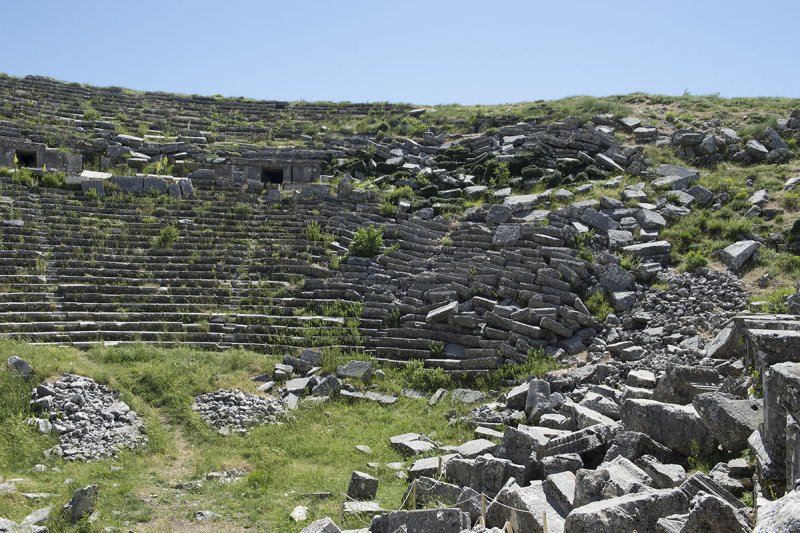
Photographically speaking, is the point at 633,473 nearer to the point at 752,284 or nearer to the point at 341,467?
the point at 341,467

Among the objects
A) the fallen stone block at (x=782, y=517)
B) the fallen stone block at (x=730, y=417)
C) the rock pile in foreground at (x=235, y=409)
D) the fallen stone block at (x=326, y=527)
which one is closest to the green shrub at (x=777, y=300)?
the fallen stone block at (x=730, y=417)

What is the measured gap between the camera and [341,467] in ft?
35.8

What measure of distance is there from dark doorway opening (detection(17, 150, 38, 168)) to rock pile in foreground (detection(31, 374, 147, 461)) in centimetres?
1452

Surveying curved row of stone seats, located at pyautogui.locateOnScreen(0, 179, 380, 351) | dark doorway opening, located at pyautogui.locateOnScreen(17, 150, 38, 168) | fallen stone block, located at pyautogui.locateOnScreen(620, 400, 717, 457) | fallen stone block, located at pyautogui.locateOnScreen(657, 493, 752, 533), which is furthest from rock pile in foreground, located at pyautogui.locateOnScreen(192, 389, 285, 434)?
dark doorway opening, located at pyautogui.locateOnScreen(17, 150, 38, 168)

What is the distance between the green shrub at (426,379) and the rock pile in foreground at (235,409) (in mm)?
2812

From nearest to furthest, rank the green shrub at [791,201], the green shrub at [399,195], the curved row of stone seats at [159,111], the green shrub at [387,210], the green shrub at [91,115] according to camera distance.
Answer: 1. the green shrub at [791,201]
2. the green shrub at [387,210]
3. the green shrub at [399,195]
4. the curved row of stone seats at [159,111]
5. the green shrub at [91,115]

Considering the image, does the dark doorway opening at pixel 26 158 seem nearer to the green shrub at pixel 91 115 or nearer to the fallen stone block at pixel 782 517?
the green shrub at pixel 91 115

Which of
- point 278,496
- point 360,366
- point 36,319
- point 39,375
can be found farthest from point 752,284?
point 36,319

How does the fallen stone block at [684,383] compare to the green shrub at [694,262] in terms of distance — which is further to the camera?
the green shrub at [694,262]

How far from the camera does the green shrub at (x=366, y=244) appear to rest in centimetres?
1930

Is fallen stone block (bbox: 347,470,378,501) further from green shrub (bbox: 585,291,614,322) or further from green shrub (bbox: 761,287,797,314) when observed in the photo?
green shrub (bbox: 761,287,797,314)

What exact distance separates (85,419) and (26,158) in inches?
648

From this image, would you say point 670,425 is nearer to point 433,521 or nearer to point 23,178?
point 433,521

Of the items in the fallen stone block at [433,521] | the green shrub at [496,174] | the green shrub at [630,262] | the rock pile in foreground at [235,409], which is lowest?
the rock pile in foreground at [235,409]
